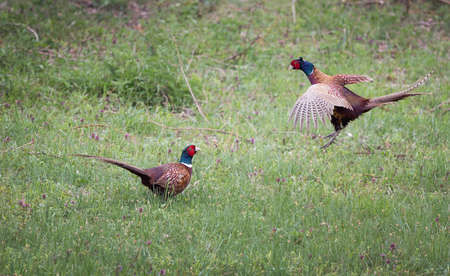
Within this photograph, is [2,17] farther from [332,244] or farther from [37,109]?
[332,244]

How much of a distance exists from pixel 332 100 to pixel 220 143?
2115mm

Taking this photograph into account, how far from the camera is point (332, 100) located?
16.6 feet

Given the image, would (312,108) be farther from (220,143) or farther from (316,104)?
(220,143)

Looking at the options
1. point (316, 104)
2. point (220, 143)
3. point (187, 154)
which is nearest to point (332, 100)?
point (316, 104)

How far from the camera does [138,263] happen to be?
12.4 feet

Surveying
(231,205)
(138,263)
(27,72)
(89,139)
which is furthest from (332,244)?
(27,72)

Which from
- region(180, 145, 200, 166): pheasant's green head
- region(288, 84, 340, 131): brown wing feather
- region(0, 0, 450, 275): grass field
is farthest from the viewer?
region(180, 145, 200, 166): pheasant's green head

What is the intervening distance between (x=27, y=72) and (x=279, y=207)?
562 cm

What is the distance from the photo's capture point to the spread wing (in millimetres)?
→ 4734

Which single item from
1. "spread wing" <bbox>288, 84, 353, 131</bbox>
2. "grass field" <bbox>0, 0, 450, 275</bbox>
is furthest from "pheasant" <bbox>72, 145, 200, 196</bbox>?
"spread wing" <bbox>288, 84, 353, 131</bbox>

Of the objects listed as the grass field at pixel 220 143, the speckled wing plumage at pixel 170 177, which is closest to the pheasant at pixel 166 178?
the speckled wing plumage at pixel 170 177

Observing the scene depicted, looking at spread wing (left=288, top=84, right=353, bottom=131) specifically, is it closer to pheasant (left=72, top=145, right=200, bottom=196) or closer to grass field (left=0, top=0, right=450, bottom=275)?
grass field (left=0, top=0, right=450, bottom=275)

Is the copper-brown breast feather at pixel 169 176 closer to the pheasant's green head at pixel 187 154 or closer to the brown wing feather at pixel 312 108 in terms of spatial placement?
the pheasant's green head at pixel 187 154

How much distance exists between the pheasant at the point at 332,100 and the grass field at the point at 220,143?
89 centimetres
